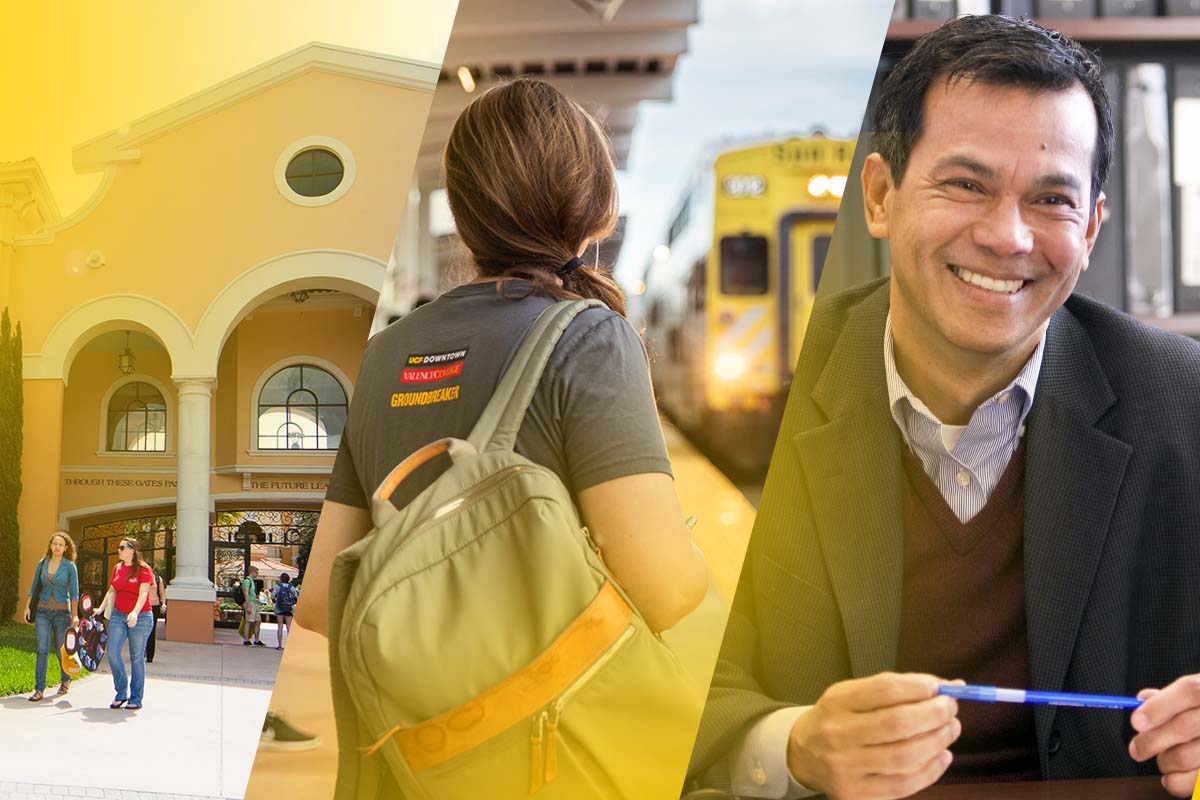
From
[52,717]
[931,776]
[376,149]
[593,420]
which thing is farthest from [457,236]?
[52,717]

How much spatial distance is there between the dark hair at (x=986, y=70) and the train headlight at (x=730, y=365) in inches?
11.3

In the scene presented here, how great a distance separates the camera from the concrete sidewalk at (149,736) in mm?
1848

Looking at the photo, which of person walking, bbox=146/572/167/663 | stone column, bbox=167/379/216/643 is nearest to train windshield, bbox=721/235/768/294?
stone column, bbox=167/379/216/643

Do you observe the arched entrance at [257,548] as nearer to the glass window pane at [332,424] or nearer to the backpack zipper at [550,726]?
the glass window pane at [332,424]

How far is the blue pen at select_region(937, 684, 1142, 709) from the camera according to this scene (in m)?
1.21

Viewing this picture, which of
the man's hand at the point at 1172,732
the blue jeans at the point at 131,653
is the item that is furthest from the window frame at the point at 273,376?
the man's hand at the point at 1172,732

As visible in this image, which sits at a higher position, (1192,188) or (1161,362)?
(1192,188)

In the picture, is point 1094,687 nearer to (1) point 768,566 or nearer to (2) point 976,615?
(2) point 976,615

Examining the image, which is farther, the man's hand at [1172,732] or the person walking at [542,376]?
the man's hand at [1172,732]

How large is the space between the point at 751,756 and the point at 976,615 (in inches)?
12.5

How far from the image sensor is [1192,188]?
139 cm

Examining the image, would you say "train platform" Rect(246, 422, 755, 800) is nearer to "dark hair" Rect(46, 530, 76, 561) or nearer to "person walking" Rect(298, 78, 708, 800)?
"person walking" Rect(298, 78, 708, 800)

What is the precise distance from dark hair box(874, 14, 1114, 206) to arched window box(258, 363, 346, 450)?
90cm

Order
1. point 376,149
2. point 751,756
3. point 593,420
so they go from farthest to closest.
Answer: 1. point 376,149
2. point 751,756
3. point 593,420
